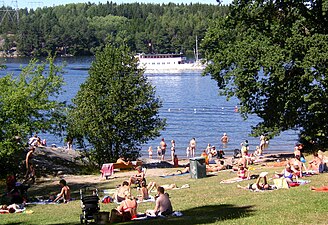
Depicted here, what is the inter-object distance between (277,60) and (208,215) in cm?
1439

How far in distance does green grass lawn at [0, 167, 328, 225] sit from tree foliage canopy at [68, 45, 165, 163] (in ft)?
31.1

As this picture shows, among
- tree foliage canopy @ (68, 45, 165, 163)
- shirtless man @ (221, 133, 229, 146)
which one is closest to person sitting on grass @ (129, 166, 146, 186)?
tree foliage canopy @ (68, 45, 165, 163)

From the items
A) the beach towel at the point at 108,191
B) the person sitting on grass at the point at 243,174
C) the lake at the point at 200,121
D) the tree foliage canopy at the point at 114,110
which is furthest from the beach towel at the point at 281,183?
the lake at the point at 200,121

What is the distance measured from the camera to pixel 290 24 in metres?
29.0

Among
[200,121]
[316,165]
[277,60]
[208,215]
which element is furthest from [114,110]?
[200,121]

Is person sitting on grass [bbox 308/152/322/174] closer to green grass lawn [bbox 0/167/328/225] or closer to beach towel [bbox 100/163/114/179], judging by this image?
green grass lawn [bbox 0/167/328/225]

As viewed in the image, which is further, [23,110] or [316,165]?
[23,110]

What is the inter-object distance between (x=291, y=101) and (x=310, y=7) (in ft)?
15.2

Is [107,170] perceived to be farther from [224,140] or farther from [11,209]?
[224,140]

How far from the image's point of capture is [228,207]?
15.9 m

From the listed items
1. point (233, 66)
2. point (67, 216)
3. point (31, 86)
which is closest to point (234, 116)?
point (233, 66)

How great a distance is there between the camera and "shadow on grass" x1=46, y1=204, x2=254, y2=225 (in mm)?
13938

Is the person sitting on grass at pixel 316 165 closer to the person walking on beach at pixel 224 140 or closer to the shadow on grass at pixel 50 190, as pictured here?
the shadow on grass at pixel 50 190

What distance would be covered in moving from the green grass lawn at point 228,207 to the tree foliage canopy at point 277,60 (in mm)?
7785
